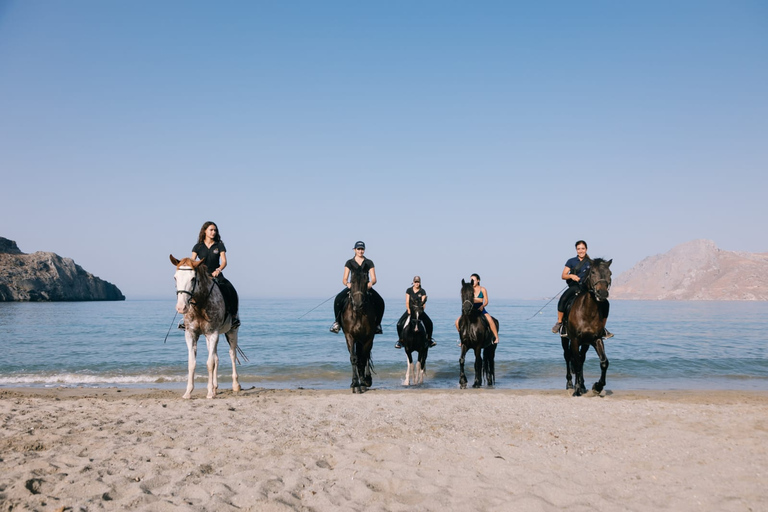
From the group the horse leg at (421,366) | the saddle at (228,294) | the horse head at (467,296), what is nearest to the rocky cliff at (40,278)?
the saddle at (228,294)

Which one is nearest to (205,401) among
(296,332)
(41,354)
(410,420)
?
(410,420)

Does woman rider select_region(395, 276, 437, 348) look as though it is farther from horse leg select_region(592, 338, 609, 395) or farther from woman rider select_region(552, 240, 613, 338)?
horse leg select_region(592, 338, 609, 395)

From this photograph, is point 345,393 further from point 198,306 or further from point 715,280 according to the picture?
point 715,280

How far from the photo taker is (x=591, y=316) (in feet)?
33.9

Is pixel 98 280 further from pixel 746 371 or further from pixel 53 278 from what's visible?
pixel 746 371

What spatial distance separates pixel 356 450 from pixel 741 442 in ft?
16.7

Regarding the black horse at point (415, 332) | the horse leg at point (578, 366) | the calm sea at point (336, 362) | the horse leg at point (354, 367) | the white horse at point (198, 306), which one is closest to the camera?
the white horse at point (198, 306)

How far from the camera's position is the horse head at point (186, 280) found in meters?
8.93

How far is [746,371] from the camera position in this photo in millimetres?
16547

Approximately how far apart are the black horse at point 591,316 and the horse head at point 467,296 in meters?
2.26

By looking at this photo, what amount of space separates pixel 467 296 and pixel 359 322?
9.31 ft

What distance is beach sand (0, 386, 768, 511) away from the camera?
432 cm

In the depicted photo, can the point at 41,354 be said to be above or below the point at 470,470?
below

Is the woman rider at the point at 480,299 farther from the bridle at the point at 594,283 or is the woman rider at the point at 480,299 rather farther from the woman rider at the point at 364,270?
the bridle at the point at 594,283
